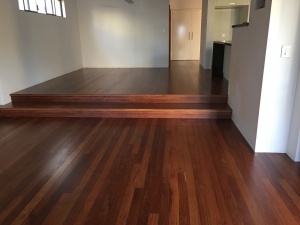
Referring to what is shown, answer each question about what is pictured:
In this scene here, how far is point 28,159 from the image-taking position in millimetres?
2574

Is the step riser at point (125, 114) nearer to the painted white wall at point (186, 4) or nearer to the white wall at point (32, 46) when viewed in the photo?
the white wall at point (32, 46)

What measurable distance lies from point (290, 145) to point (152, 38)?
233 inches

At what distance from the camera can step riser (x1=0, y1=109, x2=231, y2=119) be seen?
3703mm

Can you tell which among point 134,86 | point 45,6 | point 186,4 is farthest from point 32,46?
point 186,4

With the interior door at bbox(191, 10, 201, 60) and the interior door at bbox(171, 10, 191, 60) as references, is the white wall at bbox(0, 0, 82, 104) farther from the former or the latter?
the interior door at bbox(191, 10, 201, 60)

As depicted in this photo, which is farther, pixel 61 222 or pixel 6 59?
pixel 6 59

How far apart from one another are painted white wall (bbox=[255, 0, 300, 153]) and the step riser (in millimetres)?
1086

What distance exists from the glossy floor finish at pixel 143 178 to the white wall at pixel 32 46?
154cm

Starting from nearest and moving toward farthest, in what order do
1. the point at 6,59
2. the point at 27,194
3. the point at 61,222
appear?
the point at 61,222, the point at 27,194, the point at 6,59

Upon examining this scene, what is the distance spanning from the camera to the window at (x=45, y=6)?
4802mm

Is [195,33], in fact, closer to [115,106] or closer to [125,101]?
[125,101]

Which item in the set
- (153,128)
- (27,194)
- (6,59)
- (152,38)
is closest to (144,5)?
(152,38)

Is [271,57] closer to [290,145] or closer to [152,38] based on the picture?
[290,145]

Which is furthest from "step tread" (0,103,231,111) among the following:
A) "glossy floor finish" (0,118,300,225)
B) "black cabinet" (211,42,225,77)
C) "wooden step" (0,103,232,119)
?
"black cabinet" (211,42,225,77)
